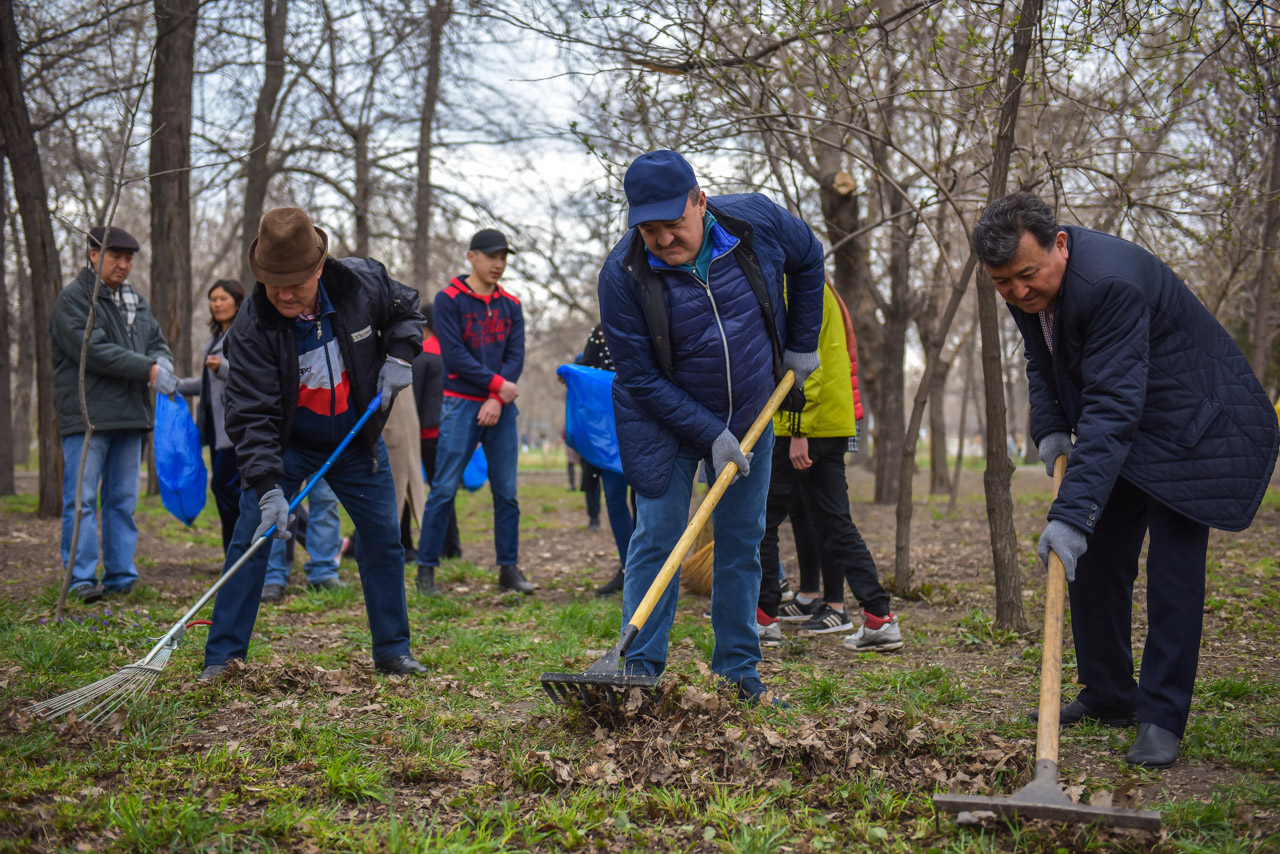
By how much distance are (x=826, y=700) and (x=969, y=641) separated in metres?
1.35

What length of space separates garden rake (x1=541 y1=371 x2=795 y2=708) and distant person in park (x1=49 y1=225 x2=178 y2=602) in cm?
387

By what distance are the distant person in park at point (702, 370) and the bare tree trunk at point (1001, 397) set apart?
1.44 meters

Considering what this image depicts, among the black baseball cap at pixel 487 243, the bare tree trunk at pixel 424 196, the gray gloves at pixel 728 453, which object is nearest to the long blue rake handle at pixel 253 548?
the gray gloves at pixel 728 453

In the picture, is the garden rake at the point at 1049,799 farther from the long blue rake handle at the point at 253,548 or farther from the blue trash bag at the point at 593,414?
the blue trash bag at the point at 593,414

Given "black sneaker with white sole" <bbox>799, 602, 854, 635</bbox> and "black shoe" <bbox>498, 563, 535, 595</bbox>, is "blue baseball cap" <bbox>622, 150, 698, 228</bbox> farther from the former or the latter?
"black shoe" <bbox>498, 563, 535, 595</bbox>

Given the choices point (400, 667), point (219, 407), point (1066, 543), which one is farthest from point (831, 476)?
point (219, 407)

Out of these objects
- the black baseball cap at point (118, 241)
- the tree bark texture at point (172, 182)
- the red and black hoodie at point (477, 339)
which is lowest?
the red and black hoodie at point (477, 339)

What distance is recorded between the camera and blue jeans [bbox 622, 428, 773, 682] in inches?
140

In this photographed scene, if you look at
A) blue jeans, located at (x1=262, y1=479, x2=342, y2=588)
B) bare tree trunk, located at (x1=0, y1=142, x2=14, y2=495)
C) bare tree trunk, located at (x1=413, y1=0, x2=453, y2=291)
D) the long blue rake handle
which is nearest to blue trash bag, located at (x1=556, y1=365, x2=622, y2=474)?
blue jeans, located at (x1=262, y1=479, x2=342, y2=588)

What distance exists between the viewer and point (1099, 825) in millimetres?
2518

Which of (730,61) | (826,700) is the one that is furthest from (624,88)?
(826,700)

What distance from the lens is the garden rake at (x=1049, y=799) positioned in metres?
2.48

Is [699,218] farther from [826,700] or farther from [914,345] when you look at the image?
[914,345]

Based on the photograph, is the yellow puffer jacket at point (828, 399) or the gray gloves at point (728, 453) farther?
the yellow puffer jacket at point (828, 399)
